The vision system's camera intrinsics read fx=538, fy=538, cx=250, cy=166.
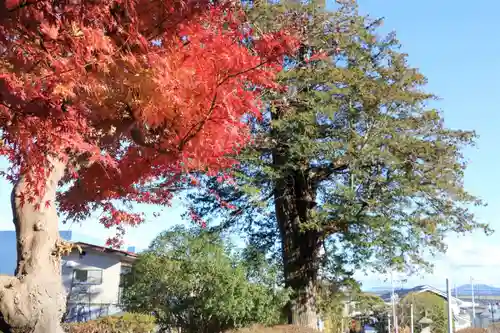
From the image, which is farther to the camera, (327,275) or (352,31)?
(327,275)

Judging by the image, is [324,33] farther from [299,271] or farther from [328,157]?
[299,271]

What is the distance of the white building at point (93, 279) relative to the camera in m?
23.2

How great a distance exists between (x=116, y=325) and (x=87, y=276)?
1083 centimetres

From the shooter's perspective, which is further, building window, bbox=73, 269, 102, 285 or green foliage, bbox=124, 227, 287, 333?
building window, bbox=73, 269, 102, 285

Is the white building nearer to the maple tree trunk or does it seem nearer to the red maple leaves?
the maple tree trunk

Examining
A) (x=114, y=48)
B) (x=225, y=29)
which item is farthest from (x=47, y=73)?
(x=225, y=29)

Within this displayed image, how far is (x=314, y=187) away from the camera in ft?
47.2

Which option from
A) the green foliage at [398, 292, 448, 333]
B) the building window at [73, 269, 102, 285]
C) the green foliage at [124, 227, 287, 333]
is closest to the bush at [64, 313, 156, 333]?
the green foliage at [124, 227, 287, 333]

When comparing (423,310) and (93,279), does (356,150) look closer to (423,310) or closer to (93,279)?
(93,279)

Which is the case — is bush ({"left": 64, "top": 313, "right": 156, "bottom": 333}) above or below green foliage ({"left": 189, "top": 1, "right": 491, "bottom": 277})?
below

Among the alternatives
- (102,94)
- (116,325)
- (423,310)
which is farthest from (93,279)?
(423,310)

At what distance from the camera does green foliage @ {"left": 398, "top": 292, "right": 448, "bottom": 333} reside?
123ft

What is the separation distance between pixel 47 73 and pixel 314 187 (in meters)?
10.6

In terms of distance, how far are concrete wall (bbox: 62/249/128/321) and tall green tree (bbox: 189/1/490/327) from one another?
38.1 feet
